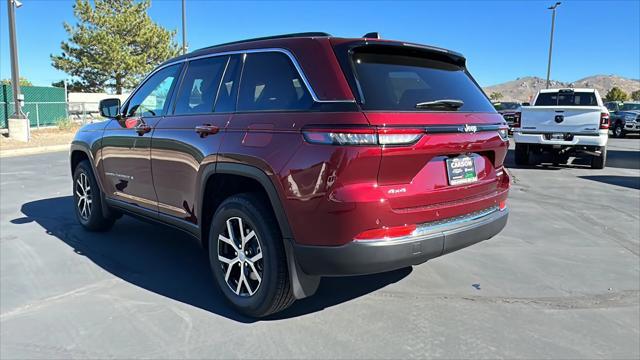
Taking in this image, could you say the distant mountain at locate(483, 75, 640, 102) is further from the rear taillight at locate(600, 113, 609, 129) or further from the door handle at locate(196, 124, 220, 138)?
the door handle at locate(196, 124, 220, 138)

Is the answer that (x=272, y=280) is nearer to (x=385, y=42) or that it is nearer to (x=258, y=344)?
(x=258, y=344)

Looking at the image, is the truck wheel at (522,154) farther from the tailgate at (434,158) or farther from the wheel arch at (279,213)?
the wheel arch at (279,213)

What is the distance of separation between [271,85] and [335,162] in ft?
2.95

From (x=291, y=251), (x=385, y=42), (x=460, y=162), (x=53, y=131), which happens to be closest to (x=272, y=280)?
(x=291, y=251)

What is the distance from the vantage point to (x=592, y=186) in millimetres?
9234

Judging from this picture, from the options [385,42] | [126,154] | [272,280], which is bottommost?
[272,280]

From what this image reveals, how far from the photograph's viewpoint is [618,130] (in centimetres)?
2577

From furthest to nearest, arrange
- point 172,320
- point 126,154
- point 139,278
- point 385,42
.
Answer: point 126,154 → point 139,278 → point 172,320 → point 385,42

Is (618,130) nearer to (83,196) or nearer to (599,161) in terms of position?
(599,161)

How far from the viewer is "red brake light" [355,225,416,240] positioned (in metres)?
2.81

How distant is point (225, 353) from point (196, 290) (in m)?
1.07

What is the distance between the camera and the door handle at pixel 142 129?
442cm

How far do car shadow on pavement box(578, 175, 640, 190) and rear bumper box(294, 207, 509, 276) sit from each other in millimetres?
7783

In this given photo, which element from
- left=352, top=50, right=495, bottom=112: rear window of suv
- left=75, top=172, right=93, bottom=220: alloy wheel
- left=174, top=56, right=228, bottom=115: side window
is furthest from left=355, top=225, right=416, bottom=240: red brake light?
left=75, top=172, right=93, bottom=220: alloy wheel
